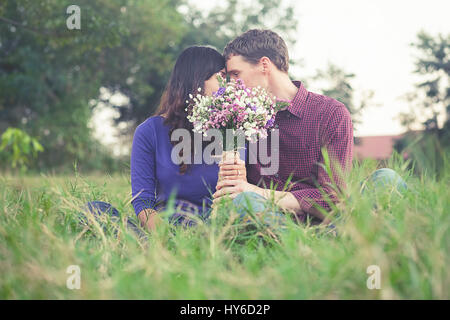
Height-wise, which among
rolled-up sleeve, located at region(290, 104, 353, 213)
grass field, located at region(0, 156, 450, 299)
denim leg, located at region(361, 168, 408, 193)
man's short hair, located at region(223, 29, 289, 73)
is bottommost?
grass field, located at region(0, 156, 450, 299)

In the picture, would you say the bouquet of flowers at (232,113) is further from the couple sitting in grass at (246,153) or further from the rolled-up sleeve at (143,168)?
the rolled-up sleeve at (143,168)

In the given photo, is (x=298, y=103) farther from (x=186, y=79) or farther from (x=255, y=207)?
(x=255, y=207)

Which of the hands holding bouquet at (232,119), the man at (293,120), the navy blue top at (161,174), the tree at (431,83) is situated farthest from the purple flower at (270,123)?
the tree at (431,83)

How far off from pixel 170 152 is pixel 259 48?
1.34m

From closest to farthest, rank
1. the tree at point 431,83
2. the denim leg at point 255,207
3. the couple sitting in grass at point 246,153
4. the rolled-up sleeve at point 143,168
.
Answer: the denim leg at point 255,207 < the couple sitting in grass at point 246,153 < the rolled-up sleeve at point 143,168 < the tree at point 431,83

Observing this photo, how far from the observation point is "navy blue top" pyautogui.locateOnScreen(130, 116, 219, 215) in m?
3.42

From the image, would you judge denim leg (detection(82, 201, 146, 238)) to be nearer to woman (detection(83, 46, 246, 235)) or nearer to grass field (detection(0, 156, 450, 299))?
woman (detection(83, 46, 246, 235))

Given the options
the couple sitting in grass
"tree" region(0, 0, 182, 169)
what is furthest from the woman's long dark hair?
"tree" region(0, 0, 182, 169)

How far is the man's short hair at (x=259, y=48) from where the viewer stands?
3922 millimetres

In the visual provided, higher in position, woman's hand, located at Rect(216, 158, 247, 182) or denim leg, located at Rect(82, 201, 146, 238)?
woman's hand, located at Rect(216, 158, 247, 182)

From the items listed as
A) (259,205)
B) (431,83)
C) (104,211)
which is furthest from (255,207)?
(431,83)

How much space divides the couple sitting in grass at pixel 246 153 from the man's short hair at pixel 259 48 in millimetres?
11

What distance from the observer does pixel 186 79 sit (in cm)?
361

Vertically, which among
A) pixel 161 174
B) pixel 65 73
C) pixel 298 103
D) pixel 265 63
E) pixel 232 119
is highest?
pixel 65 73
